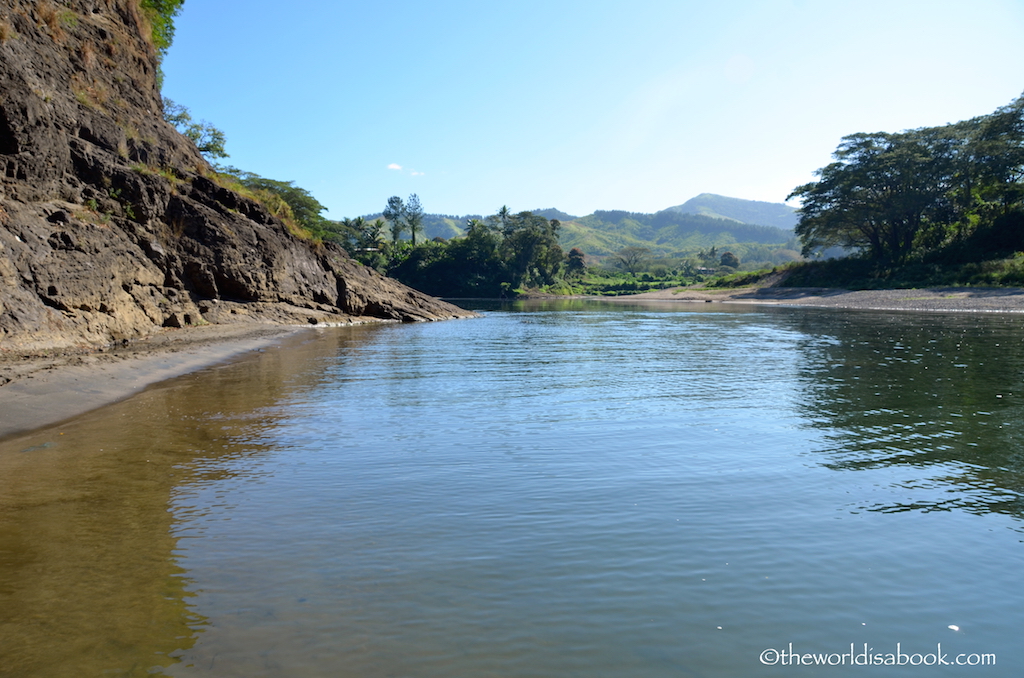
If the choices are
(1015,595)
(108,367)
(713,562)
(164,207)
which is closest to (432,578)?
(713,562)

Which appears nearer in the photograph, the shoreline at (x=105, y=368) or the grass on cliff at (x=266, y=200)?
the shoreline at (x=105, y=368)

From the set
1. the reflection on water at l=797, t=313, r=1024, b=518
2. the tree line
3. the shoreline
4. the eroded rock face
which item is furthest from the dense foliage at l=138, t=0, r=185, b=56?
the tree line

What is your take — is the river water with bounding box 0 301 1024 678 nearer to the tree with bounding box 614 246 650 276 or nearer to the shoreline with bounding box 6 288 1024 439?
the shoreline with bounding box 6 288 1024 439

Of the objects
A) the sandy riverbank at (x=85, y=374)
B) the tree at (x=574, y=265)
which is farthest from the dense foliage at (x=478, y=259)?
the sandy riverbank at (x=85, y=374)

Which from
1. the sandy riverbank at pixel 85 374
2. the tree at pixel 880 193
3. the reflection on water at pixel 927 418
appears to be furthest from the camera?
the tree at pixel 880 193

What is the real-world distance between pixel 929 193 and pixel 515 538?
252 feet

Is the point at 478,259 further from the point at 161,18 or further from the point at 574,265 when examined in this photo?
the point at 161,18

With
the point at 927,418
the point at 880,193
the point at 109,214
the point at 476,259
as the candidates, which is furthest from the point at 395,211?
the point at 927,418

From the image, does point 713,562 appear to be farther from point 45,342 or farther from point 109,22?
point 109,22

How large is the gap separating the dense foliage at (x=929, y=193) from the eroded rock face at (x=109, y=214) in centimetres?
6183

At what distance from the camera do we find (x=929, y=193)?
65812 mm

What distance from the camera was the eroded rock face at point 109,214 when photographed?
55.0 ft

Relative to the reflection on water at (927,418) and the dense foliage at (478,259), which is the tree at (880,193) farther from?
the reflection on water at (927,418)

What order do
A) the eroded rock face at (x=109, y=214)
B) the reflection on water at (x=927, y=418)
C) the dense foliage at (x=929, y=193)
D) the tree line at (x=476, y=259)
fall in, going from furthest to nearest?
the tree line at (x=476, y=259) → the dense foliage at (x=929, y=193) → the eroded rock face at (x=109, y=214) → the reflection on water at (x=927, y=418)
